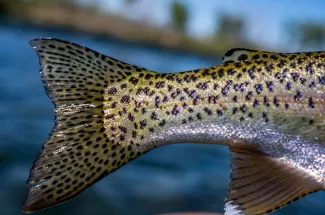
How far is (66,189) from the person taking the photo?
237 centimetres

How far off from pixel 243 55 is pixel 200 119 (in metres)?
0.40

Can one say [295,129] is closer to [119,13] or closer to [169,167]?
[169,167]

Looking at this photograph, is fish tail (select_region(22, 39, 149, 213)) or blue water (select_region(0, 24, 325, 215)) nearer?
fish tail (select_region(22, 39, 149, 213))

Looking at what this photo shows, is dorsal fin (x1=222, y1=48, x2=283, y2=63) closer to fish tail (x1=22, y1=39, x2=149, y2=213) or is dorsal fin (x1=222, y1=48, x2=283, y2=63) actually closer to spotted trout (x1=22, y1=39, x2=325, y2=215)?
spotted trout (x1=22, y1=39, x2=325, y2=215)

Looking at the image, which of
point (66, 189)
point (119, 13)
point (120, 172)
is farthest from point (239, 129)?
point (119, 13)

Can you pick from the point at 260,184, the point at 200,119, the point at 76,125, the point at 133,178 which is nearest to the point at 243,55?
the point at 200,119

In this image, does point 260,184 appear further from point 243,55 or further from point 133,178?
point 133,178

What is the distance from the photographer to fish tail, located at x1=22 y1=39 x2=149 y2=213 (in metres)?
2.39

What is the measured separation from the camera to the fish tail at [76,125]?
2.39m

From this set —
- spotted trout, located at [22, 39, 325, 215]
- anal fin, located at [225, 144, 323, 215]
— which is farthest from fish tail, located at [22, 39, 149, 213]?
anal fin, located at [225, 144, 323, 215]

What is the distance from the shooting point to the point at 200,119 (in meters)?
2.40

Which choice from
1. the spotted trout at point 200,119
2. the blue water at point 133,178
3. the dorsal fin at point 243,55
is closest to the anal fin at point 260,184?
the spotted trout at point 200,119

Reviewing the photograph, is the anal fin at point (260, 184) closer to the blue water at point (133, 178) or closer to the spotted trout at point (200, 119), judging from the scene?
the spotted trout at point (200, 119)

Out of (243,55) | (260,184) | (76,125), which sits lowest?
(260,184)
